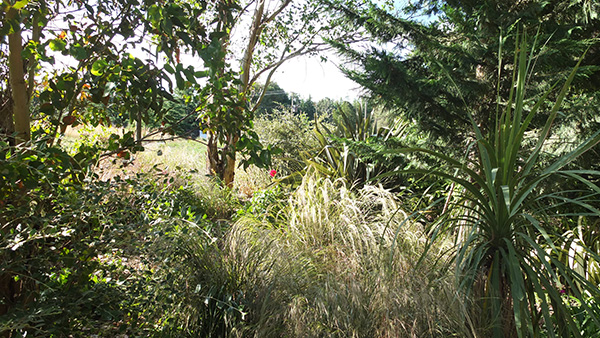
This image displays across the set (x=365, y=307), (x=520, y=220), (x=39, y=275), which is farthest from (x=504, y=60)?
(x=39, y=275)

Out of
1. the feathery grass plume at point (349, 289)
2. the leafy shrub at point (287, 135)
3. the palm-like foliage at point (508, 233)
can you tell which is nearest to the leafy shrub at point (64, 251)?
the feathery grass plume at point (349, 289)

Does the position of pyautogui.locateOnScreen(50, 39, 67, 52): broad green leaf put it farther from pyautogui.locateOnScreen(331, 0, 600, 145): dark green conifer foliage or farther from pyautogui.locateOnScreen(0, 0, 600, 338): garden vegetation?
pyautogui.locateOnScreen(331, 0, 600, 145): dark green conifer foliage

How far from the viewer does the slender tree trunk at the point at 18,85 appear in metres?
1.81

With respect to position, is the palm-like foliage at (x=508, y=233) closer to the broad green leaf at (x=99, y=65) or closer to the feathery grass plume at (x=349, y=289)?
the feathery grass plume at (x=349, y=289)

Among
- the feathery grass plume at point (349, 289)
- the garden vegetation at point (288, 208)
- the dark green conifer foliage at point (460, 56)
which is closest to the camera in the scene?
the garden vegetation at point (288, 208)

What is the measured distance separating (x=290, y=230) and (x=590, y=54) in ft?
10.3

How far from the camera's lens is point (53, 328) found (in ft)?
4.87

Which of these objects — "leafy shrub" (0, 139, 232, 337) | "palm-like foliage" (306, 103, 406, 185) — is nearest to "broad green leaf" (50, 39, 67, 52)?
"leafy shrub" (0, 139, 232, 337)

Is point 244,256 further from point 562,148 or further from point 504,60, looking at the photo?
point 504,60

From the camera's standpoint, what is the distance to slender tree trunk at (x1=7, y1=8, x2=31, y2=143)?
181 cm

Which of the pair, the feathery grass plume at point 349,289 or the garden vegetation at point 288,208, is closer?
the garden vegetation at point 288,208

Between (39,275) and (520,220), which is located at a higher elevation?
(520,220)

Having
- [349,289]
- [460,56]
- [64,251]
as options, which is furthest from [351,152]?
[64,251]

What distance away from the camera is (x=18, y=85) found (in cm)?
185
